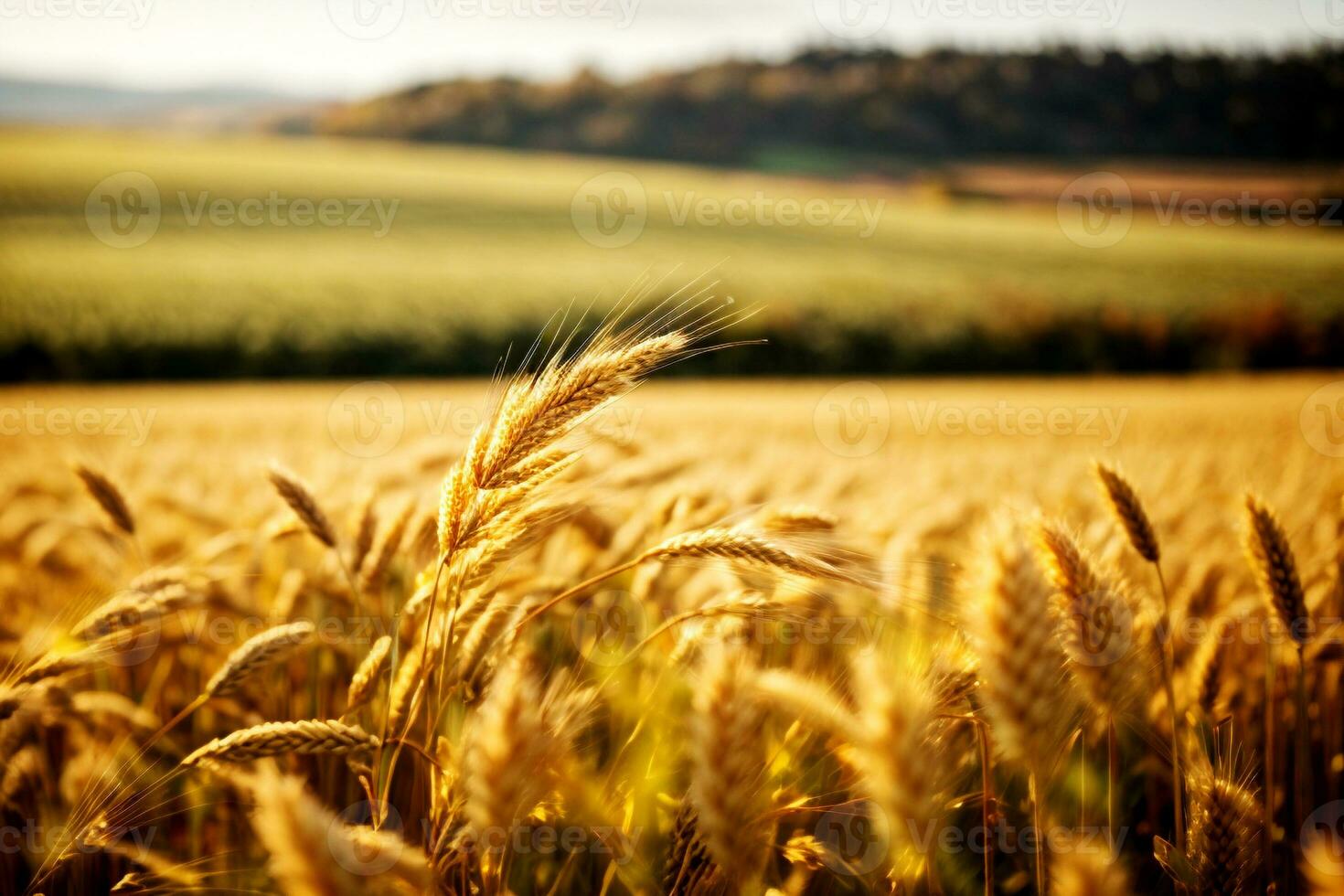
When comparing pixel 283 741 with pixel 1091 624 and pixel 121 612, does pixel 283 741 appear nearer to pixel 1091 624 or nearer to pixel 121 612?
pixel 121 612

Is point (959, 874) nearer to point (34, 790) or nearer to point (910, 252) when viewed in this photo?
point (34, 790)

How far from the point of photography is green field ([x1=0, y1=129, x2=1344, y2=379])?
25453 millimetres

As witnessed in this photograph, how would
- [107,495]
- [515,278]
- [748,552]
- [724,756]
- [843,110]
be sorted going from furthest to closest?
[843,110]
[515,278]
[107,495]
[748,552]
[724,756]

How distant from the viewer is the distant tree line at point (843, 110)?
67.0 metres

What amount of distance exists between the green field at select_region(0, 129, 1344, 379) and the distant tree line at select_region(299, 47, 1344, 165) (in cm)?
1827

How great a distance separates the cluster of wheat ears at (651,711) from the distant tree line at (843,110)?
233 feet

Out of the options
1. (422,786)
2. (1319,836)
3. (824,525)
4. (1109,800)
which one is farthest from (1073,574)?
(422,786)

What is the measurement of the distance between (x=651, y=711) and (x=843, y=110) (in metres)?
78.6

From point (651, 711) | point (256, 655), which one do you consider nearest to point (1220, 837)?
point (651, 711)

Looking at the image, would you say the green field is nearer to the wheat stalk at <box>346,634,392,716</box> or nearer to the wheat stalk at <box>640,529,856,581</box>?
the wheat stalk at <box>346,634,392,716</box>

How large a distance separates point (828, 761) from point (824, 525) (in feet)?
1.88

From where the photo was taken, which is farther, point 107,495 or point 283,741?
point 107,495

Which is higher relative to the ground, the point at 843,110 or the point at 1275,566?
the point at 843,110

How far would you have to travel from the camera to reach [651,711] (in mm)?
1672
